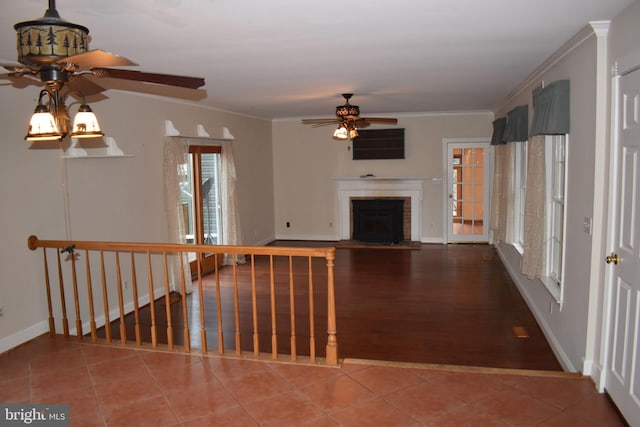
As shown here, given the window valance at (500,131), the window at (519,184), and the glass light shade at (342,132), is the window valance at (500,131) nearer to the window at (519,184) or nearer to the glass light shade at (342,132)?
the window at (519,184)

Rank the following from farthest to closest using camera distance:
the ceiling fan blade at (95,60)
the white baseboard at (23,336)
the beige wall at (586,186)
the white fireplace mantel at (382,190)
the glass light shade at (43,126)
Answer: the white fireplace mantel at (382,190) < the white baseboard at (23,336) < the beige wall at (586,186) < the glass light shade at (43,126) < the ceiling fan blade at (95,60)

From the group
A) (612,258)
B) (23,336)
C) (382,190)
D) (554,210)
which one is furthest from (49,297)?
(382,190)

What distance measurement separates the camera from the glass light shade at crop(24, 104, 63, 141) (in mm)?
2129

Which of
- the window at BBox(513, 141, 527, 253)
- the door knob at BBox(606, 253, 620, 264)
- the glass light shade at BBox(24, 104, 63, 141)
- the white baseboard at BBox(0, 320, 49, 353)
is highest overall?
the glass light shade at BBox(24, 104, 63, 141)

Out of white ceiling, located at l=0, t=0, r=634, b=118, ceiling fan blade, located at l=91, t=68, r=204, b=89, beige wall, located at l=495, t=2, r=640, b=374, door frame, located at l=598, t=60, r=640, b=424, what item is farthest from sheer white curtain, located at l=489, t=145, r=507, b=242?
ceiling fan blade, located at l=91, t=68, r=204, b=89

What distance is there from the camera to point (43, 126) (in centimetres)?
213

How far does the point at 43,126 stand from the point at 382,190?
24.8ft

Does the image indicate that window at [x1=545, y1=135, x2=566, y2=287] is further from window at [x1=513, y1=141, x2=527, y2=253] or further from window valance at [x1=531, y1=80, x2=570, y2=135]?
window at [x1=513, y1=141, x2=527, y2=253]

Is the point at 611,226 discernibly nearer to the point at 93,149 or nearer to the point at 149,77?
the point at 149,77

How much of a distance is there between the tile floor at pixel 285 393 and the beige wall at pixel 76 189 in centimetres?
65

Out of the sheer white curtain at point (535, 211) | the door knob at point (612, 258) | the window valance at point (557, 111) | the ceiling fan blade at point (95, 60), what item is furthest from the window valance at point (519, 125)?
the ceiling fan blade at point (95, 60)

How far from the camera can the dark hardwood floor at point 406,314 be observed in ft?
13.7

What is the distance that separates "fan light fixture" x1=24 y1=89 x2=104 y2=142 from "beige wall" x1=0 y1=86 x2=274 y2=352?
6.52 ft

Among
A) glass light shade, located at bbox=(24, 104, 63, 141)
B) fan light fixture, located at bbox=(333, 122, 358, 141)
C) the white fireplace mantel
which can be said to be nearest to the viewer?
glass light shade, located at bbox=(24, 104, 63, 141)
